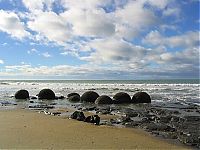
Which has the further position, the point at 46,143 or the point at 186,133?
the point at 186,133

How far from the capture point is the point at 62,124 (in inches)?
515

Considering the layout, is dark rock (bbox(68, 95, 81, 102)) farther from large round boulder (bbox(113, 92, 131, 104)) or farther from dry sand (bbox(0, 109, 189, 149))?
dry sand (bbox(0, 109, 189, 149))

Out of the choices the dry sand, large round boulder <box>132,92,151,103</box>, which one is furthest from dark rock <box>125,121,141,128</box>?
large round boulder <box>132,92,151,103</box>

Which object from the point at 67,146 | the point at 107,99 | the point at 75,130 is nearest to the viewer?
the point at 67,146

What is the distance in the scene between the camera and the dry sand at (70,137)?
9297mm

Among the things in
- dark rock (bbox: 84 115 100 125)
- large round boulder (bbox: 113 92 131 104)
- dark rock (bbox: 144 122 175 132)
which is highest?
large round boulder (bbox: 113 92 131 104)

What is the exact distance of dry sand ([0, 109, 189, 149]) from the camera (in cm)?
930

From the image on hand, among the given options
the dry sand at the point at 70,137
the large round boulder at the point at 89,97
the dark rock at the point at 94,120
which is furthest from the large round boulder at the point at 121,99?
the dry sand at the point at 70,137

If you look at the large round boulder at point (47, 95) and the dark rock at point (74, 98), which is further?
the large round boulder at point (47, 95)

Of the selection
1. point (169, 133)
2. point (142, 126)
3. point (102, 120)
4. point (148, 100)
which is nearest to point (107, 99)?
point (148, 100)

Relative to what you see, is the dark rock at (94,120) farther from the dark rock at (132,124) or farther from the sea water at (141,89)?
the sea water at (141,89)

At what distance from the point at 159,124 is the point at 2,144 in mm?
6967

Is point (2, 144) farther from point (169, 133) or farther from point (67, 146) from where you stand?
point (169, 133)

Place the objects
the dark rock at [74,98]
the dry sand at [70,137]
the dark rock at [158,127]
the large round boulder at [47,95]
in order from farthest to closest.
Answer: the large round boulder at [47,95] < the dark rock at [74,98] < the dark rock at [158,127] < the dry sand at [70,137]
